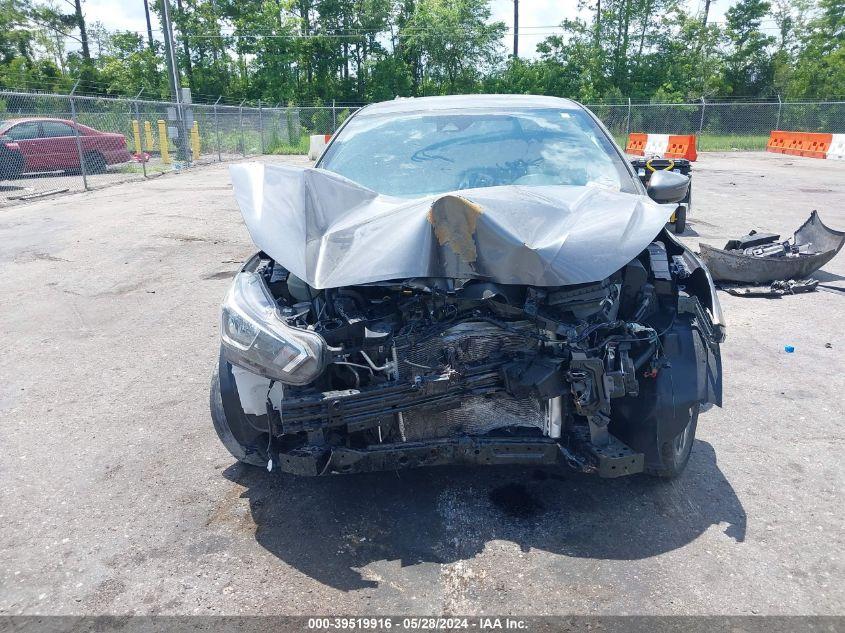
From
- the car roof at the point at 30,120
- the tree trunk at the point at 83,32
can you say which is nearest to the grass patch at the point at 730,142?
the car roof at the point at 30,120

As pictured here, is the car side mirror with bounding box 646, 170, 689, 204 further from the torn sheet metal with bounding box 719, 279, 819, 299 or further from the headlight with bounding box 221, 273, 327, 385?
the torn sheet metal with bounding box 719, 279, 819, 299

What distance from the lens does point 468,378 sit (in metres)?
2.65

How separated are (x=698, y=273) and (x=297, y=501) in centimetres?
226

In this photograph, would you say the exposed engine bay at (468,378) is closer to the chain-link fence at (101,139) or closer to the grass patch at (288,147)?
the chain-link fence at (101,139)

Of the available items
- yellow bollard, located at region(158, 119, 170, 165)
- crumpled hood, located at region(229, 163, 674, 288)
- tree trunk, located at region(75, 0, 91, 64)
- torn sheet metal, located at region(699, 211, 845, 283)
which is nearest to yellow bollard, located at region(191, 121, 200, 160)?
yellow bollard, located at region(158, 119, 170, 165)

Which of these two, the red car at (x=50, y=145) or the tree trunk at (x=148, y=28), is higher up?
the tree trunk at (x=148, y=28)

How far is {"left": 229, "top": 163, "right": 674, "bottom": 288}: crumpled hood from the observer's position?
265 cm

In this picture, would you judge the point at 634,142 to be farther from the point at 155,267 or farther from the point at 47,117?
the point at 155,267

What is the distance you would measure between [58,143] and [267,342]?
16289 mm

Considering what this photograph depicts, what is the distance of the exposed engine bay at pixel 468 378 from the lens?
2.57m

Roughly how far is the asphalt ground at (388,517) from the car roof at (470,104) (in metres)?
2.28

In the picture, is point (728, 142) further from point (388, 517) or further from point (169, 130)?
point (388, 517)

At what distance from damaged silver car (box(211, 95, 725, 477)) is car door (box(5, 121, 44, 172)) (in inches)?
583

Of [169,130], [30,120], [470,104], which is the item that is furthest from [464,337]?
[169,130]
